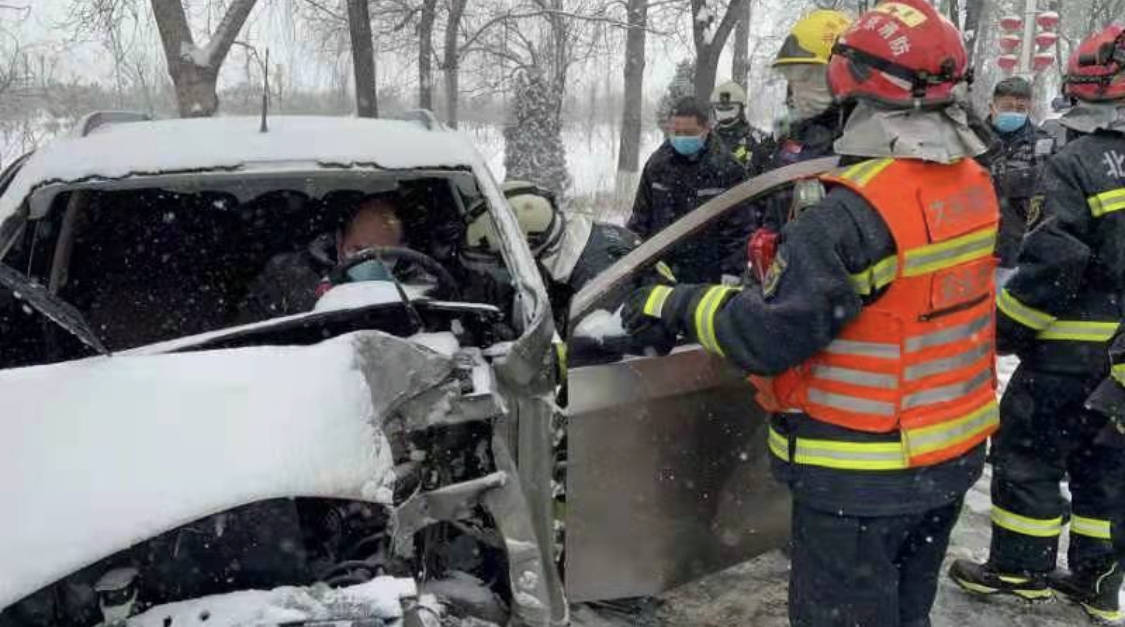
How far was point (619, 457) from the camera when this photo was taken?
268 centimetres

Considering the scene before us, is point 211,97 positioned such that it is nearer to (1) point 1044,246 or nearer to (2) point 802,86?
(2) point 802,86

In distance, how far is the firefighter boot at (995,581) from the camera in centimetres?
350

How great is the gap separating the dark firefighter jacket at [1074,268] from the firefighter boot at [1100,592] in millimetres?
782

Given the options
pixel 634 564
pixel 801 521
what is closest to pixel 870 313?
pixel 801 521

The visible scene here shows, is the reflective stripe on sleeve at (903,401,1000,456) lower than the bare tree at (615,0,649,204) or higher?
lower

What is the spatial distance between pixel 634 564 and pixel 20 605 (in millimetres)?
1607

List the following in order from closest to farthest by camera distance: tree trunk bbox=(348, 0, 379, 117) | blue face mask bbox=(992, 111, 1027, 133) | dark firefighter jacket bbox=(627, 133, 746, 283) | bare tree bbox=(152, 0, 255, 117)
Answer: dark firefighter jacket bbox=(627, 133, 746, 283) → blue face mask bbox=(992, 111, 1027, 133) → bare tree bbox=(152, 0, 255, 117) → tree trunk bbox=(348, 0, 379, 117)

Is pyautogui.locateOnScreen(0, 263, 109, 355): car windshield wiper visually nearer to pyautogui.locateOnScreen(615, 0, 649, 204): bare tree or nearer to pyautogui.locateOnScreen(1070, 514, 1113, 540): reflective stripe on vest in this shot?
pyautogui.locateOnScreen(1070, 514, 1113, 540): reflective stripe on vest

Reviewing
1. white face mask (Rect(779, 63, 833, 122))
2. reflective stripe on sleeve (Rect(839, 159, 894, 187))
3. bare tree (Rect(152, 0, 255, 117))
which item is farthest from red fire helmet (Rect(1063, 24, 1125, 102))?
bare tree (Rect(152, 0, 255, 117))

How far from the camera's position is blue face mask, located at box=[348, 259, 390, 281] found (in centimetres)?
306

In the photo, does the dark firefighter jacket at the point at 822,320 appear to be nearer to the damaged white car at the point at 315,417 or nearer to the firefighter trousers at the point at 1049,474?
the damaged white car at the point at 315,417

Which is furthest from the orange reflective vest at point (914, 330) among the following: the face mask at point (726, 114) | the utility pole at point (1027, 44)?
the utility pole at point (1027, 44)

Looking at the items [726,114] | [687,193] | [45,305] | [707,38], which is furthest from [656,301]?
[707,38]

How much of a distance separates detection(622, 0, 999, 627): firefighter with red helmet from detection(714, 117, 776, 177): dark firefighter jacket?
3496 mm
